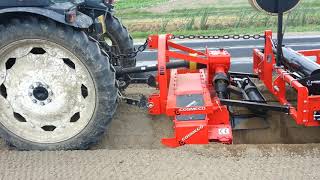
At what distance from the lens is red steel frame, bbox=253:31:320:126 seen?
4652 millimetres

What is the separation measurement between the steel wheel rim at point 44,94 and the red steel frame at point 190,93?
807 millimetres

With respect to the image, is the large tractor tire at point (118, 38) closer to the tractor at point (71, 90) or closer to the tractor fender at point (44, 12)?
the tractor at point (71, 90)

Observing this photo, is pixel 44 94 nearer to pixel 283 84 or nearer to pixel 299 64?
pixel 283 84

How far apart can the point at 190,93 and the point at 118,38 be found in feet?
6.01

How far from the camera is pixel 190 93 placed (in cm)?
509

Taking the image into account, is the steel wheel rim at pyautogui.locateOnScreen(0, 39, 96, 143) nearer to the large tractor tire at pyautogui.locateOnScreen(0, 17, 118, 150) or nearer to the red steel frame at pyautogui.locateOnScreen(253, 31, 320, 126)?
the large tractor tire at pyautogui.locateOnScreen(0, 17, 118, 150)

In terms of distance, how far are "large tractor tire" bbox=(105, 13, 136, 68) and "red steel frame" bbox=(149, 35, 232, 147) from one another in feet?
2.14

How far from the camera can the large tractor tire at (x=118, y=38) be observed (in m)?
6.51

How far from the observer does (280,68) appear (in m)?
5.35

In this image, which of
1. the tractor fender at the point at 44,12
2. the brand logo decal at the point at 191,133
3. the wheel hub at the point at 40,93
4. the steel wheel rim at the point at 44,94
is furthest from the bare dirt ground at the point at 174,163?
the tractor fender at the point at 44,12

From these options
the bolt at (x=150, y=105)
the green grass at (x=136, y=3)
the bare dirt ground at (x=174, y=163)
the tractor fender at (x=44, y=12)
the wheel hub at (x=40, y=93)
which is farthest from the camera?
the green grass at (x=136, y=3)

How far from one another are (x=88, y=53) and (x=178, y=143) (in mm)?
1179

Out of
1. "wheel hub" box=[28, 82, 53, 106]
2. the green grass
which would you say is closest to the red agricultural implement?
"wheel hub" box=[28, 82, 53, 106]

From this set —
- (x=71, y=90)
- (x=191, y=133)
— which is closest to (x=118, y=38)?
(x=71, y=90)
